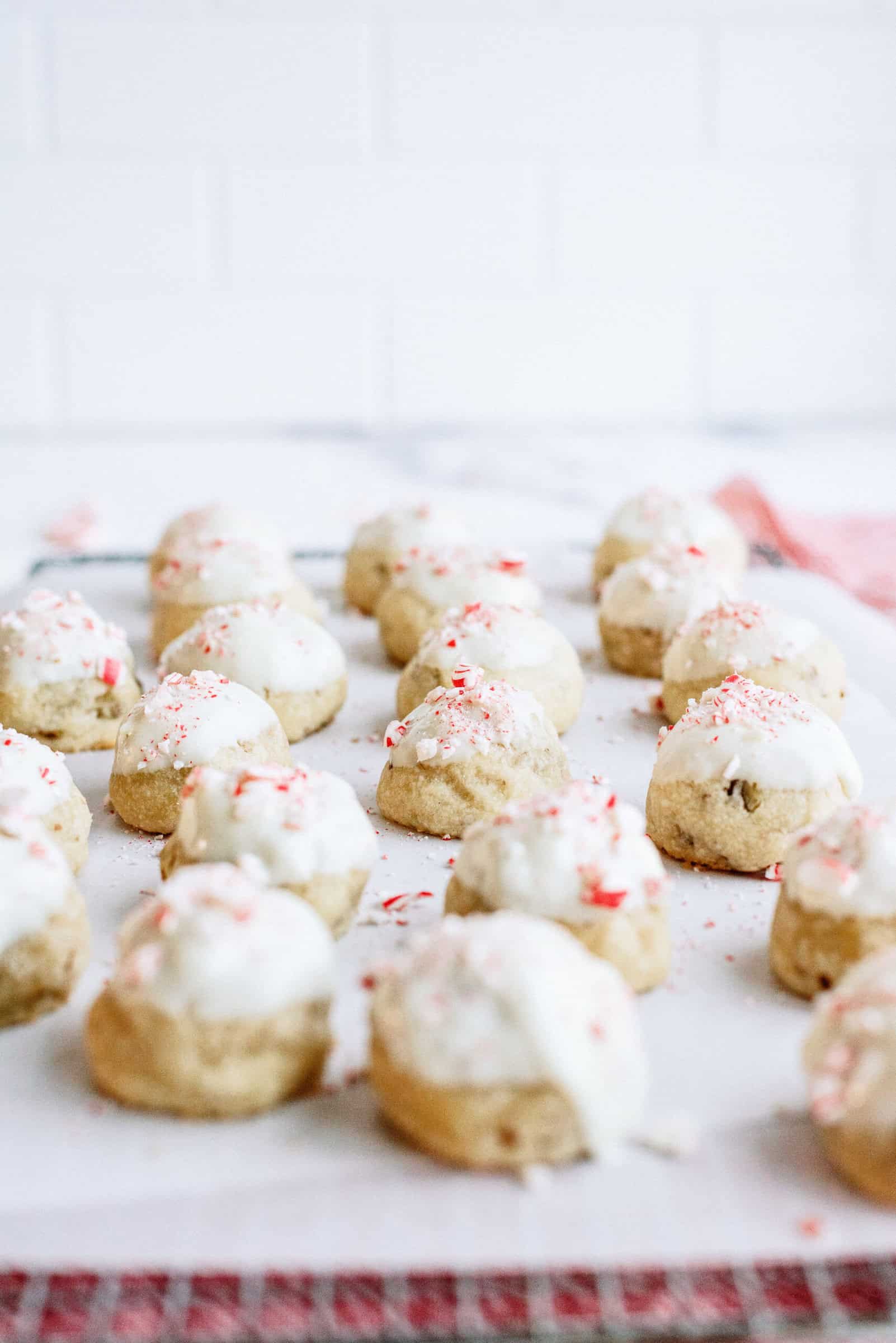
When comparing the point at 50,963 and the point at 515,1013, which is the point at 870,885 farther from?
the point at 50,963

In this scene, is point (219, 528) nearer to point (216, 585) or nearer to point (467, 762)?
point (216, 585)

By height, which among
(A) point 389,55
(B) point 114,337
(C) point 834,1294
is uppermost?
(A) point 389,55

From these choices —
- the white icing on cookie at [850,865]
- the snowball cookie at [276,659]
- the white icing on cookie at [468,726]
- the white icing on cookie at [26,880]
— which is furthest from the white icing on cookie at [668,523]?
the white icing on cookie at [26,880]

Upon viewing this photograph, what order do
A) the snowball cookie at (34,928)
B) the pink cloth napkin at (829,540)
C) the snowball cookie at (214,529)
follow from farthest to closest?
the pink cloth napkin at (829,540) → the snowball cookie at (214,529) → the snowball cookie at (34,928)

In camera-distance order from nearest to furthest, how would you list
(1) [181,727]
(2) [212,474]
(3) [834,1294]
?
(3) [834,1294] → (1) [181,727] → (2) [212,474]

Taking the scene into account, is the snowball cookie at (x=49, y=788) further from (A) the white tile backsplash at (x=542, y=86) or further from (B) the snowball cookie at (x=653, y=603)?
(A) the white tile backsplash at (x=542, y=86)

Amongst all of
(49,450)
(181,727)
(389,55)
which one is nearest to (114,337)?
(49,450)

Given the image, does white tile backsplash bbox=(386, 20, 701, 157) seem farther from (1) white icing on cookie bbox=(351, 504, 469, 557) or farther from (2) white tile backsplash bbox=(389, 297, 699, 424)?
(1) white icing on cookie bbox=(351, 504, 469, 557)

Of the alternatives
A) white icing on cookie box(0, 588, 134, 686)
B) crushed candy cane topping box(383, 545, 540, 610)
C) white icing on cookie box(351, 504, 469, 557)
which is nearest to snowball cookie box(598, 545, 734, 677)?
crushed candy cane topping box(383, 545, 540, 610)
